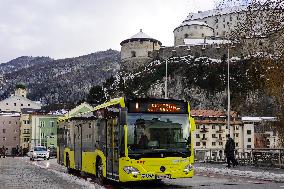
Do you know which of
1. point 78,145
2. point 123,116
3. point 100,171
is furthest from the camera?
point 78,145

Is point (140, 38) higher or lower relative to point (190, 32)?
lower

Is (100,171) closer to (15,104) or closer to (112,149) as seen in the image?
(112,149)

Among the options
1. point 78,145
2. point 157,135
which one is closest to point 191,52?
point 78,145

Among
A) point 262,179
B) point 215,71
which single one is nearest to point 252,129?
point 215,71

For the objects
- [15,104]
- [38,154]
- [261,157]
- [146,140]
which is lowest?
[38,154]

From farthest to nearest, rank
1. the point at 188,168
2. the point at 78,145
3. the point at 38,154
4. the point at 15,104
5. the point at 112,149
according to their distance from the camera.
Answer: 1. the point at 15,104
2. the point at 38,154
3. the point at 78,145
4. the point at 112,149
5. the point at 188,168

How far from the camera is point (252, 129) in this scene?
111875 millimetres

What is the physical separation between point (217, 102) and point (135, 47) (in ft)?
119

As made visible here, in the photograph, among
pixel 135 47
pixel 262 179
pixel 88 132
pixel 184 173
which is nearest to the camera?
pixel 184 173

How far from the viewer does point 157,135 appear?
1486cm

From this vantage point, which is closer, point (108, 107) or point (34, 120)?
point (108, 107)

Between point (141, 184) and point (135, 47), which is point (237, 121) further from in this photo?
point (141, 184)

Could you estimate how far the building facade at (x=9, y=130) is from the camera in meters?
124

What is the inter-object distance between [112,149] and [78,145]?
19.3 feet
